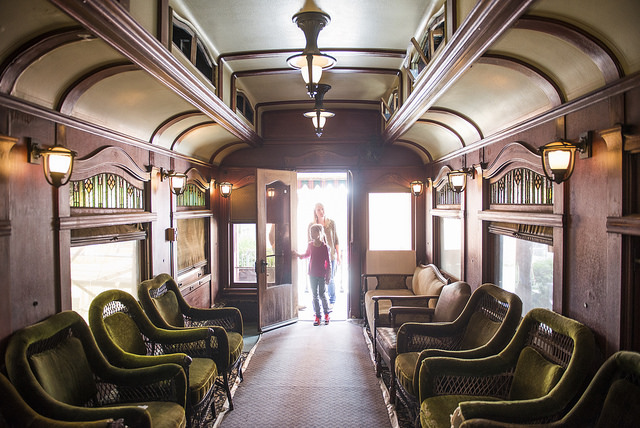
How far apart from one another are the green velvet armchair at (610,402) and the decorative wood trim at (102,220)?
107 inches

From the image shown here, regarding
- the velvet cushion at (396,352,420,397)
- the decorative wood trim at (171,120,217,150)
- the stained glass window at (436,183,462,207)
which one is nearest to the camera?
the velvet cushion at (396,352,420,397)

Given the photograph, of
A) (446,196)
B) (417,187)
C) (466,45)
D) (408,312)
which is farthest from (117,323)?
(417,187)

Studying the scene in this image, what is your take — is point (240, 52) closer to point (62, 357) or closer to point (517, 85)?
point (517, 85)

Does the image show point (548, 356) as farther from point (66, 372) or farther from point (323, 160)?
point (323, 160)

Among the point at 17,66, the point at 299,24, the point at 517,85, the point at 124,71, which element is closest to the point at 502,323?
the point at 517,85

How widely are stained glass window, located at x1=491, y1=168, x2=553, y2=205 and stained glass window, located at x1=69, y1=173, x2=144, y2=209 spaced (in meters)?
3.35

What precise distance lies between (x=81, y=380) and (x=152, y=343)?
874 millimetres

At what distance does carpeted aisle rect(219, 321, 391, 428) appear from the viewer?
3.38m

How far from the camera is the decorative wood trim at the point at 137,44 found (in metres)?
1.83

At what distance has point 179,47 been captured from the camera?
126 inches

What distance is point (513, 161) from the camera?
11.1ft

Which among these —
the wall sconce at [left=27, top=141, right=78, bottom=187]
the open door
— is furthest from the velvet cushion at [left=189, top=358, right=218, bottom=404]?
the open door

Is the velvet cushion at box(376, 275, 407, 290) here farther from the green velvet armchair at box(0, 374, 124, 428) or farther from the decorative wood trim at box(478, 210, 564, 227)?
the green velvet armchair at box(0, 374, 124, 428)

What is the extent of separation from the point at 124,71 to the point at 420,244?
494 cm
